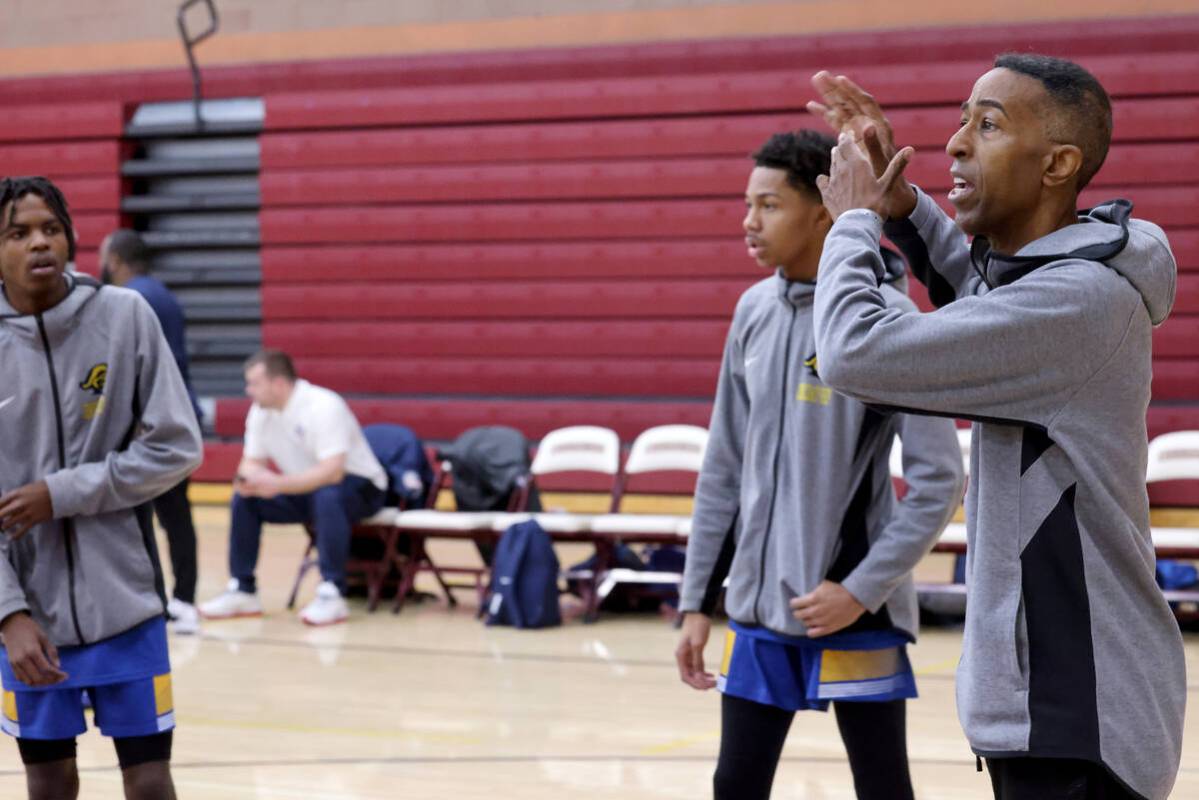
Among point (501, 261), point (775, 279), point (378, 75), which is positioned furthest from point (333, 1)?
point (775, 279)

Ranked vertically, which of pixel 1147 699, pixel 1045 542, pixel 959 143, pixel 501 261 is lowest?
pixel 501 261

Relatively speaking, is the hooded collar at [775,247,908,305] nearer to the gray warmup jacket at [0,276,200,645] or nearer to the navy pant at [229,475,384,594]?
the gray warmup jacket at [0,276,200,645]

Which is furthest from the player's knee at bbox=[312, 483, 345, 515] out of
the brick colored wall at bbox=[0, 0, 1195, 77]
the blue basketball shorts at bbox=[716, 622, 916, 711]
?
the blue basketball shorts at bbox=[716, 622, 916, 711]

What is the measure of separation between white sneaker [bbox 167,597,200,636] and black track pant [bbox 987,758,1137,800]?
17.5 ft

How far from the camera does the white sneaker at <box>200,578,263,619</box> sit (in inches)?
273

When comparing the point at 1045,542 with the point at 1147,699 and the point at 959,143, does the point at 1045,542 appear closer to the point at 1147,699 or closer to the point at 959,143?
the point at 1147,699

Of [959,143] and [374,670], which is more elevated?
[959,143]

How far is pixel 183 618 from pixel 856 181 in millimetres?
5261

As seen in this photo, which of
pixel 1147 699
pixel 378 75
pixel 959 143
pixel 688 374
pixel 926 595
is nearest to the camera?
→ pixel 1147 699

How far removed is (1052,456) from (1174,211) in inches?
294

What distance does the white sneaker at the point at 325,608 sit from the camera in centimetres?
678

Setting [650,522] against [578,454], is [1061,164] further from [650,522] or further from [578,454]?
[578,454]

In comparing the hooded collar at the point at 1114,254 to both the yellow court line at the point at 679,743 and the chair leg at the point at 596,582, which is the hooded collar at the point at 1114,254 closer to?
the yellow court line at the point at 679,743

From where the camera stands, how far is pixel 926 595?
21.7 feet
